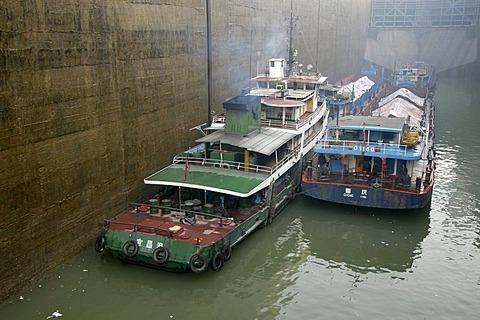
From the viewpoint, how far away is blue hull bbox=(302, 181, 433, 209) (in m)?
17.0

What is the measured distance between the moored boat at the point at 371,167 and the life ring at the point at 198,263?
6558mm

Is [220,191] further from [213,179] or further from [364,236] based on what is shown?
[364,236]

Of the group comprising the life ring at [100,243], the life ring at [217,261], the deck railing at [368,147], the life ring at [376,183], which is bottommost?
the life ring at [217,261]

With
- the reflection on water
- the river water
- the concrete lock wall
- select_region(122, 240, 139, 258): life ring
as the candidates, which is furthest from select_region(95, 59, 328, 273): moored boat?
the reflection on water

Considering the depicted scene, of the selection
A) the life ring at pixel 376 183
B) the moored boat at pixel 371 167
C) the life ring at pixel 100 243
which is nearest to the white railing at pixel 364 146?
the moored boat at pixel 371 167

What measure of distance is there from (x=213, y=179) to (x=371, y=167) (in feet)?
22.8

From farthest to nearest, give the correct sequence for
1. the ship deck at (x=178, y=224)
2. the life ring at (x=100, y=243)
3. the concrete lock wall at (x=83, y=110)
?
1. the life ring at (x=100, y=243)
2. the ship deck at (x=178, y=224)
3. the concrete lock wall at (x=83, y=110)

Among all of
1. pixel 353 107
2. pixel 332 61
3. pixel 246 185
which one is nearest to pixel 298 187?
pixel 246 185

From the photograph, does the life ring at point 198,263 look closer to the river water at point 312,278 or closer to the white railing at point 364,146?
the river water at point 312,278

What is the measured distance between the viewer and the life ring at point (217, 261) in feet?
44.0

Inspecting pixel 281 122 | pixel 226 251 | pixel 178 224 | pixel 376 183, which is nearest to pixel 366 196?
pixel 376 183

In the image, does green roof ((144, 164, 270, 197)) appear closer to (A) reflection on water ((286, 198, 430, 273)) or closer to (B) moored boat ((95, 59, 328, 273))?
(B) moored boat ((95, 59, 328, 273))

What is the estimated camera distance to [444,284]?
13.5m

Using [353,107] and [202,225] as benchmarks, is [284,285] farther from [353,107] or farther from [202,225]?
[353,107]
